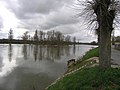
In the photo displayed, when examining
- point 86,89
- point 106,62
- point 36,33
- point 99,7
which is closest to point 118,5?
point 99,7

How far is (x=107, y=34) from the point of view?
1027cm

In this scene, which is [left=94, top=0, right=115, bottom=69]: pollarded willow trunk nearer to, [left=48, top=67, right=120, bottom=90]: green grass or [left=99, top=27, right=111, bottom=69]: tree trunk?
[left=99, top=27, right=111, bottom=69]: tree trunk

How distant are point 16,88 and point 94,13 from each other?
965 cm

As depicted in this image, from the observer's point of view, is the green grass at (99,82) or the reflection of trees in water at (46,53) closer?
the green grass at (99,82)

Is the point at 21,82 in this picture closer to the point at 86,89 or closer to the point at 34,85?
the point at 34,85

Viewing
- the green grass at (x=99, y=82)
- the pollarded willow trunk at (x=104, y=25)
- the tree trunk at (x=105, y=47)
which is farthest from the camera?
the tree trunk at (x=105, y=47)

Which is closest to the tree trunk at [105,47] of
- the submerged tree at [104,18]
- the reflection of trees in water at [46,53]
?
the submerged tree at [104,18]

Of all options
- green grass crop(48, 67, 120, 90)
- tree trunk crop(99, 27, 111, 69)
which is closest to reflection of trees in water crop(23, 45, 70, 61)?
tree trunk crop(99, 27, 111, 69)

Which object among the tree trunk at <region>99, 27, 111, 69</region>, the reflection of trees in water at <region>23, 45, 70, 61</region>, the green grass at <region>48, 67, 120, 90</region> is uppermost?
the tree trunk at <region>99, 27, 111, 69</region>

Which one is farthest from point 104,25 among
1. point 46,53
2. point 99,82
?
point 46,53

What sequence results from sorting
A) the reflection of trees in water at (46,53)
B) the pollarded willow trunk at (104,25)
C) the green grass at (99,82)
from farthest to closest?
the reflection of trees in water at (46,53) → the pollarded willow trunk at (104,25) → the green grass at (99,82)

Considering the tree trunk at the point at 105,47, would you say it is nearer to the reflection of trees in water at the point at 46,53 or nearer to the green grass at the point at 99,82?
the green grass at the point at 99,82

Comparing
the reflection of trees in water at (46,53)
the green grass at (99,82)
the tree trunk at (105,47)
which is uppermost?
the tree trunk at (105,47)

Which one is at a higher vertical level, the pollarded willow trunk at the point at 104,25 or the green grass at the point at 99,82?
the pollarded willow trunk at the point at 104,25
